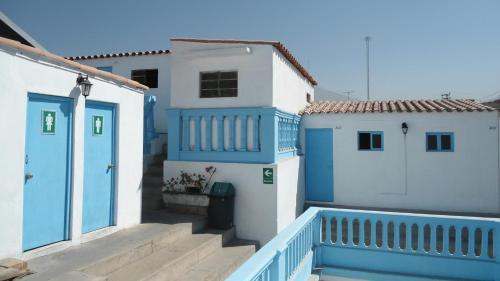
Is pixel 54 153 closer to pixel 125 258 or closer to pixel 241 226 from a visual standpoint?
pixel 125 258

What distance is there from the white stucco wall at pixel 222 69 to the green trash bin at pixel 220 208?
2.23m

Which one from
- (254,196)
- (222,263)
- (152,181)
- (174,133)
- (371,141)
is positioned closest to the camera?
(222,263)

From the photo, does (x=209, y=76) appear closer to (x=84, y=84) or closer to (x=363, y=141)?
(x=84, y=84)

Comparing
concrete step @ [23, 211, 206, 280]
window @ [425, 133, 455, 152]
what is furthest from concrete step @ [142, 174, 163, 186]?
window @ [425, 133, 455, 152]

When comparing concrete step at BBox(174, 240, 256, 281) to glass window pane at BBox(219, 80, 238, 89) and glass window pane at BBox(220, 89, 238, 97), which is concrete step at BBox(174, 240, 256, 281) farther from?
glass window pane at BBox(219, 80, 238, 89)

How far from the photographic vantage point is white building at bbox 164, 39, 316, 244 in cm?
806

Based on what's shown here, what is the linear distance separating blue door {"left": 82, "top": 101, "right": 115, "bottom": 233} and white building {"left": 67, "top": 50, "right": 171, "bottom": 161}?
4.85 metres

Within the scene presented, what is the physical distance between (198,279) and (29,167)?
116 inches

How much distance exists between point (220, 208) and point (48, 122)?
3.92 m

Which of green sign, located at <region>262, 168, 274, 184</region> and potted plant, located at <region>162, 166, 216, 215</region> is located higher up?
green sign, located at <region>262, 168, 274, 184</region>

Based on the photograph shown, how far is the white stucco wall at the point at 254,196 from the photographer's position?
7945 mm

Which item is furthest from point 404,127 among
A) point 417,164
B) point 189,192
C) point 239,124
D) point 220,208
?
point 189,192

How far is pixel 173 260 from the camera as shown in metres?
5.52

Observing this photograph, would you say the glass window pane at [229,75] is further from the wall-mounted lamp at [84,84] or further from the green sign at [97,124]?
the wall-mounted lamp at [84,84]
